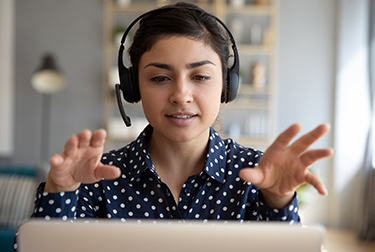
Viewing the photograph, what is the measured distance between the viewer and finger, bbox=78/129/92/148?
2.45 feet

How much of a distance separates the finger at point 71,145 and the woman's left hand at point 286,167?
31 cm

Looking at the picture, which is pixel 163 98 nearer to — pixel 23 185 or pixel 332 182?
pixel 23 185

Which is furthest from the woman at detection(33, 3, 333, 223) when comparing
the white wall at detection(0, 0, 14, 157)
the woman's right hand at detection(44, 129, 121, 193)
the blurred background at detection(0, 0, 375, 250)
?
the white wall at detection(0, 0, 14, 157)

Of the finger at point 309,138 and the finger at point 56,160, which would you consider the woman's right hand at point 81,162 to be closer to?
the finger at point 56,160

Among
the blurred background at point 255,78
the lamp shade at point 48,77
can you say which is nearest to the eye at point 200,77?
the blurred background at point 255,78

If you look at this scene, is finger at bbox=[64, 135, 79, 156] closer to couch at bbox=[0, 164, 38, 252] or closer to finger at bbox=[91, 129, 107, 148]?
finger at bbox=[91, 129, 107, 148]

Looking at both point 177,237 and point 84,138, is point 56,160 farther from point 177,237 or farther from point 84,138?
point 177,237

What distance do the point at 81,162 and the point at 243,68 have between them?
3.86 metres

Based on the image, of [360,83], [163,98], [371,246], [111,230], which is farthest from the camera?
[360,83]

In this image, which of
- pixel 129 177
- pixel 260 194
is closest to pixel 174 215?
pixel 129 177

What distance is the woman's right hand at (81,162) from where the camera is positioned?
0.77 m

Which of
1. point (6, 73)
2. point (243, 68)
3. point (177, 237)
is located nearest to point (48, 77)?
point (6, 73)

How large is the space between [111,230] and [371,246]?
3.59 metres

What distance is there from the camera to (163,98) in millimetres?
1047
